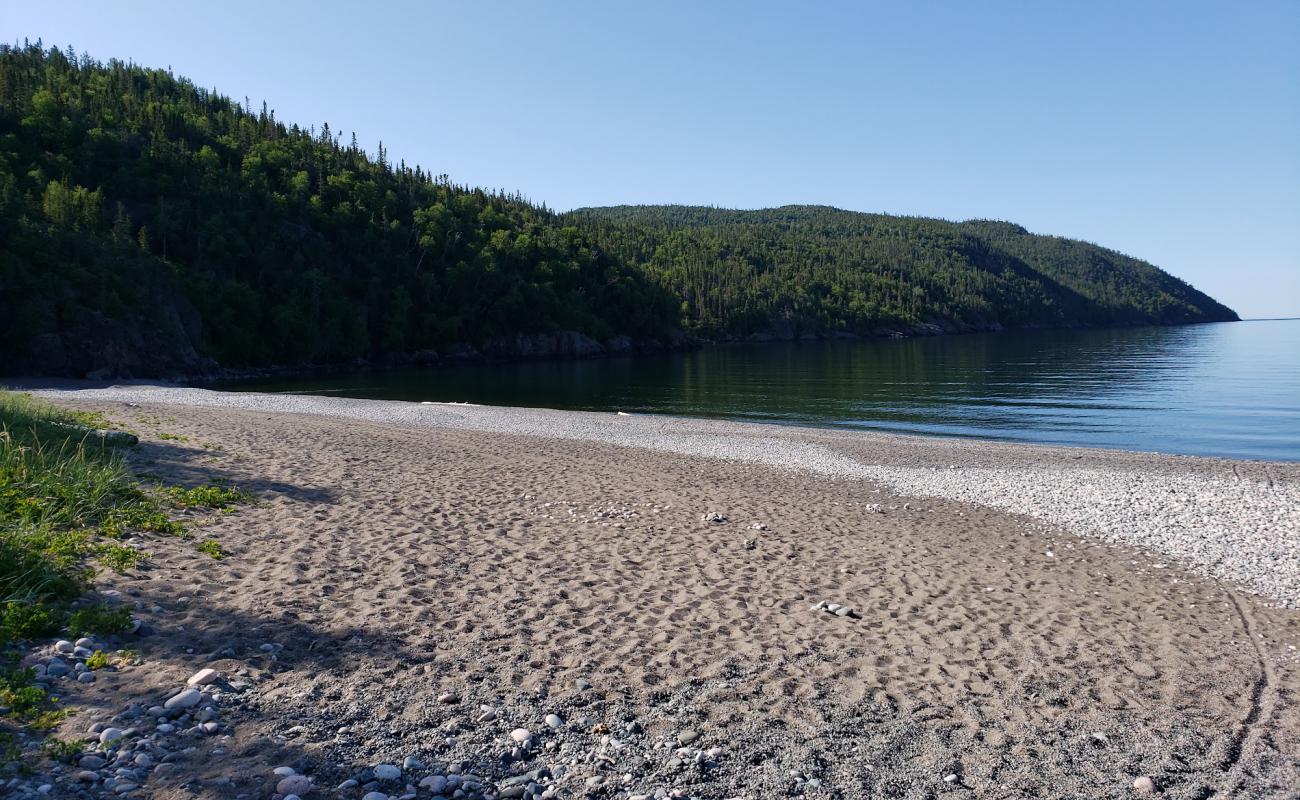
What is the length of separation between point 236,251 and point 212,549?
306ft

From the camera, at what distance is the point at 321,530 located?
11.0 m

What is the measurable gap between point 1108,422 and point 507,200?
143608mm

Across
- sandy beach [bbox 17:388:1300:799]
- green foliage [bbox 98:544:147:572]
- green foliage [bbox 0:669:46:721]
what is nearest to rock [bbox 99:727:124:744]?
sandy beach [bbox 17:388:1300:799]

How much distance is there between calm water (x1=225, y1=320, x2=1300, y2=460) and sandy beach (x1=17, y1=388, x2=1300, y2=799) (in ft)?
61.1

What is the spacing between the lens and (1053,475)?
20.7 m

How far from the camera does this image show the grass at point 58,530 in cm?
577

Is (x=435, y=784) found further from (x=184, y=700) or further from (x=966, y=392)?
(x=966, y=392)

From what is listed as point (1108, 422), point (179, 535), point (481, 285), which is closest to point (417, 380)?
point (481, 285)

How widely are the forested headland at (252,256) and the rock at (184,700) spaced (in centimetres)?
6016

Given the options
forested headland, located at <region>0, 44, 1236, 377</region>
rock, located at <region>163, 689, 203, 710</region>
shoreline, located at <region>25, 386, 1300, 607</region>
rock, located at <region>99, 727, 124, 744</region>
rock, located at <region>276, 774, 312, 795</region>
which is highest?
forested headland, located at <region>0, 44, 1236, 377</region>

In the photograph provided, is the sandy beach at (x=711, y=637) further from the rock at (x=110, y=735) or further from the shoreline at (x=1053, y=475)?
the rock at (x=110, y=735)

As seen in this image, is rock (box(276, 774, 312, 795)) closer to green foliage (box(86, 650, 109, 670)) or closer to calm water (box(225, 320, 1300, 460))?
green foliage (box(86, 650, 109, 670))

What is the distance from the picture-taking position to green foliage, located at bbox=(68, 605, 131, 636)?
21.2ft

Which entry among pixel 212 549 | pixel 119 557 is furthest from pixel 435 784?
pixel 212 549
